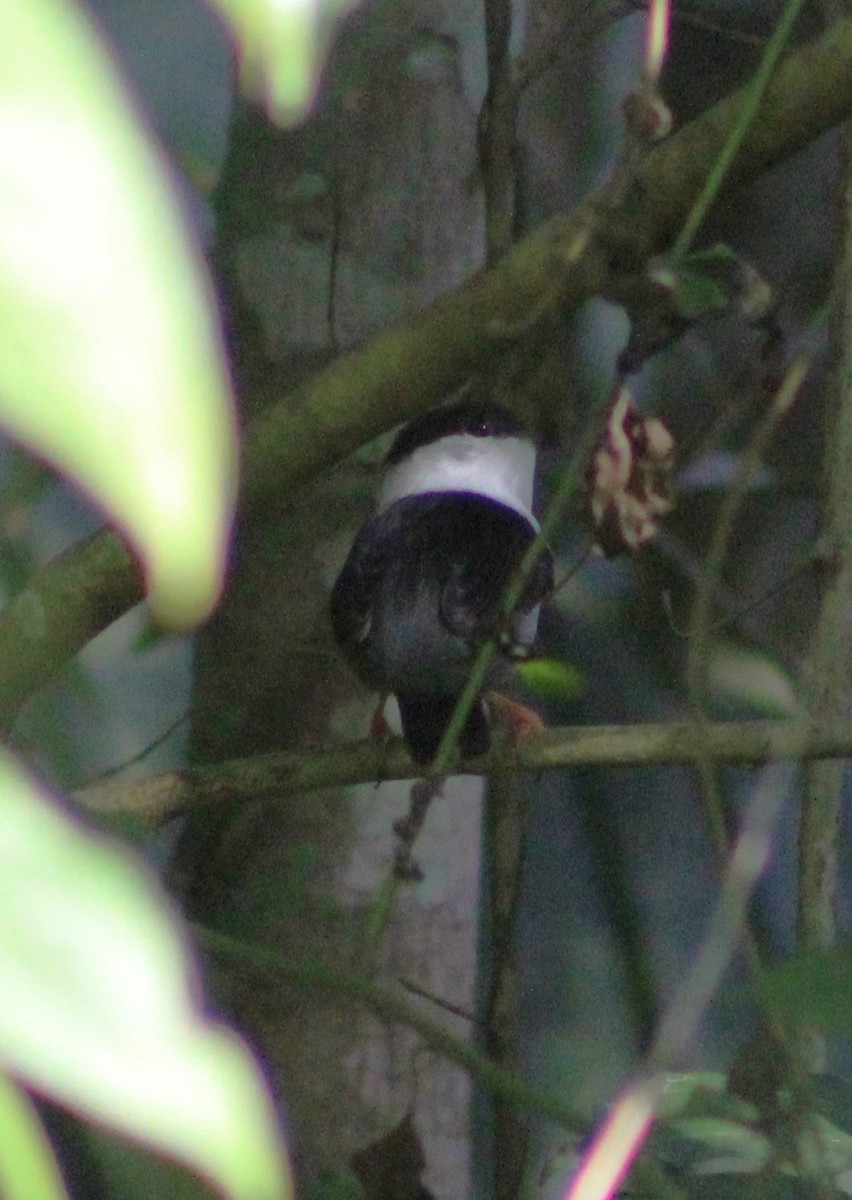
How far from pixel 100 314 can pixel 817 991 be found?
45 cm

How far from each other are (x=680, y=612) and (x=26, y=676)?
221cm

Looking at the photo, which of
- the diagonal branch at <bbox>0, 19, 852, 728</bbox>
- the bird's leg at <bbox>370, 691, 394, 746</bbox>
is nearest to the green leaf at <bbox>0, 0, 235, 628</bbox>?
the diagonal branch at <bbox>0, 19, 852, 728</bbox>

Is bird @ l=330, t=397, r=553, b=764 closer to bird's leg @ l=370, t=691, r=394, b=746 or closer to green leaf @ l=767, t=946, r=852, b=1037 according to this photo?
bird's leg @ l=370, t=691, r=394, b=746

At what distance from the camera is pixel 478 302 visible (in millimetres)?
1373

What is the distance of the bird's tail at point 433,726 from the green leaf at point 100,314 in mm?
1608

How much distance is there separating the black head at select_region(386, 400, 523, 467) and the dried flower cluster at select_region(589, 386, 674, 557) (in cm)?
75

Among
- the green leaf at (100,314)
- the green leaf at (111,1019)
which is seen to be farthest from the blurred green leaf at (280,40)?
the green leaf at (111,1019)

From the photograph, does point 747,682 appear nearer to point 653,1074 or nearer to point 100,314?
point 653,1074

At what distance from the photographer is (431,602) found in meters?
2.07

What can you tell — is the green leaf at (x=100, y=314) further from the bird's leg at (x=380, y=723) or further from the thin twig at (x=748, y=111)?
the bird's leg at (x=380, y=723)

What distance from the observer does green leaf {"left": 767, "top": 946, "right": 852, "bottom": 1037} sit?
2.01 feet

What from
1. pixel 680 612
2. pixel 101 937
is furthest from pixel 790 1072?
pixel 680 612

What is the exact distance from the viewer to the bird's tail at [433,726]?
1.90m

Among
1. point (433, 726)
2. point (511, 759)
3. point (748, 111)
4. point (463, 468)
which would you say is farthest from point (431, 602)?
point (748, 111)
